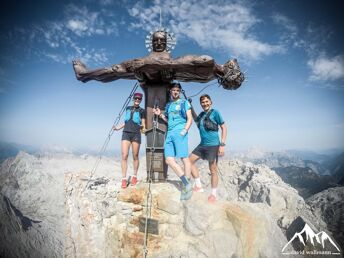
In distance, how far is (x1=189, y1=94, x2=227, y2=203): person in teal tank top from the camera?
4.83 m

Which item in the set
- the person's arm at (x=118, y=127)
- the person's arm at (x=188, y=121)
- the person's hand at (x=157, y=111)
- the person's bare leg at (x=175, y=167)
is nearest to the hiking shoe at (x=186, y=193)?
the person's bare leg at (x=175, y=167)

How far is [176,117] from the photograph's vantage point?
4656 millimetres

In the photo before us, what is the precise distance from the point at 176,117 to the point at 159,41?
1.85 m

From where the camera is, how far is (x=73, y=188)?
208 inches

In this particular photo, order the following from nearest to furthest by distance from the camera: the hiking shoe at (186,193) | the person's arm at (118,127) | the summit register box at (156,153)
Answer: the hiking shoe at (186,193) < the summit register box at (156,153) < the person's arm at (118,127)

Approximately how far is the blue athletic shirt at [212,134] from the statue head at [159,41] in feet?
6.26

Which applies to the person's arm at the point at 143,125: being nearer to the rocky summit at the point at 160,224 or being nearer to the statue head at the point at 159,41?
the rocky summit at the point at 160,224

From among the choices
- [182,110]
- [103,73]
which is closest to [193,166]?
[182,110]

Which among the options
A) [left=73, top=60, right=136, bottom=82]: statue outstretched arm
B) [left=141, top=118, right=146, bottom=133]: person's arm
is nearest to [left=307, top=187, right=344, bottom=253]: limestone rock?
[left=141, top=118, right=146, bottom=133]: person's arm

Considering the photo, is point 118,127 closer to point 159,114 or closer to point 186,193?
point 159,114

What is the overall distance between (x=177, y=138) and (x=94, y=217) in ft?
8.30

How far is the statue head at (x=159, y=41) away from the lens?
16.5 ft

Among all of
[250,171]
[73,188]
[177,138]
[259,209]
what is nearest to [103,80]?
[177,138]

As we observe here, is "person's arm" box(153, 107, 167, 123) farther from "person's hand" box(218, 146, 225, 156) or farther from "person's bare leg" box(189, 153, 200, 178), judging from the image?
"person's hand" box(218, 146, 225, 156)
